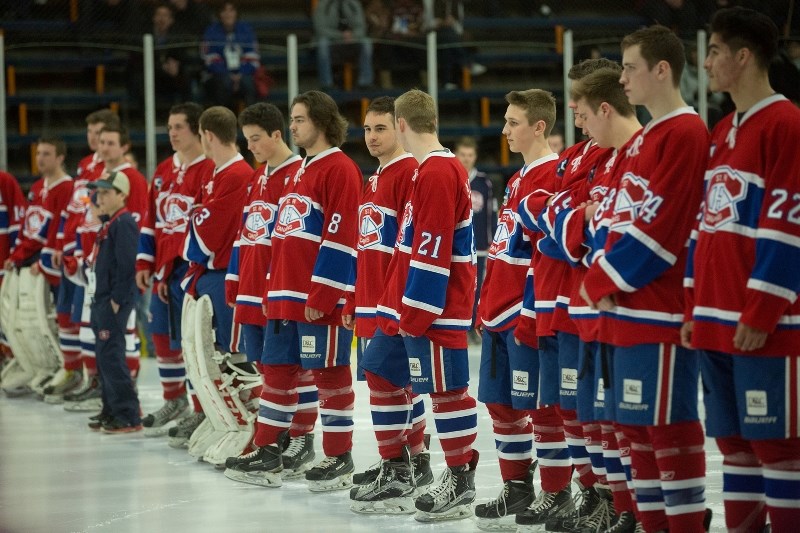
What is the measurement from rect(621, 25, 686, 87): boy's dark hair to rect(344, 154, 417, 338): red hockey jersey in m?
1.45

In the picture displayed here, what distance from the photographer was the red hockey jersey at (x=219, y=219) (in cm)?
574

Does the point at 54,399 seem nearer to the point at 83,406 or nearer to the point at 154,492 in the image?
the point at 83,406

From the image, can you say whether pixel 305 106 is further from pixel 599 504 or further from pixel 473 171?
pixel 473 171

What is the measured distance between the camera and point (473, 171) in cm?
1012

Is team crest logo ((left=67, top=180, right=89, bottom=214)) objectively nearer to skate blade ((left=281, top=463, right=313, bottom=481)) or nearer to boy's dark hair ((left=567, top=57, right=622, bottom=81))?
skate blade ((left=281, top=463, right=313, bottom=481))

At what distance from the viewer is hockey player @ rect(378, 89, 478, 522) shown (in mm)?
4258

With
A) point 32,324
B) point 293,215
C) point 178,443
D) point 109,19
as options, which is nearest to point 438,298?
point 293,215

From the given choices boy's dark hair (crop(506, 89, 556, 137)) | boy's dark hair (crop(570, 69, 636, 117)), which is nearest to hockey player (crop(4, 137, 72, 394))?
boy's dark hair (crop(506, 89, 556, 137))

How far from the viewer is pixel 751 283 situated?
299 centimetres

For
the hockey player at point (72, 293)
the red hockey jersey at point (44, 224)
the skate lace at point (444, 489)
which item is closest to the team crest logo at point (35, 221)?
the red hockey jersey at point (44, 224)

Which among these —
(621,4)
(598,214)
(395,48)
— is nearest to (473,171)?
(395,48)

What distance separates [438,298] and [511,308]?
0.28 meters

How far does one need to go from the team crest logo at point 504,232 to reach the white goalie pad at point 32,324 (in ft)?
15.3

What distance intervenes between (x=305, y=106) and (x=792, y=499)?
9.25 feet
